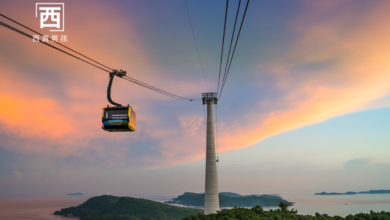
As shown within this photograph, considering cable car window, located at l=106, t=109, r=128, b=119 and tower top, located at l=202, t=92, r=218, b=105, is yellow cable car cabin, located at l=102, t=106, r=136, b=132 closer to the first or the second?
cable car window, located at l=106, t=109, r=128, b=119

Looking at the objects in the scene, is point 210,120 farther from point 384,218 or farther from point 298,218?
point 384,218

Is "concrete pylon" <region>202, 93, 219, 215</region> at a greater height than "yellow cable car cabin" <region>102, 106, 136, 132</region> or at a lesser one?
lesser

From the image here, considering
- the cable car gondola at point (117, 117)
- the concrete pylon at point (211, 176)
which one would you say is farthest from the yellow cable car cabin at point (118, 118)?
the concrete pylon at point (211, 176)

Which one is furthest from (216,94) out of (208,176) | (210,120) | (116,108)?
(116,108)

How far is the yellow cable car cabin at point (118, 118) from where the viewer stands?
57.1 ft

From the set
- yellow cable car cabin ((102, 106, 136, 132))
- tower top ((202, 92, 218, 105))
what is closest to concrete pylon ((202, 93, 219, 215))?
→ tower top ((202, 92, 218, 105))

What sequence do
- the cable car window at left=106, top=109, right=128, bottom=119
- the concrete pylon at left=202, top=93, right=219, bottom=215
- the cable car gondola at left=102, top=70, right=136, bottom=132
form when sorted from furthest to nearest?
1. the concrete pylon at left=202, top=93, right=219, bottom=215
2. the cable car window at left=106, top=109, right=128, bottom=119
3. the cable car gondola at left=102, top=70, right=136, bottom=132

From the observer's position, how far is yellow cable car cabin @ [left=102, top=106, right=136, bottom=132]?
685 inches

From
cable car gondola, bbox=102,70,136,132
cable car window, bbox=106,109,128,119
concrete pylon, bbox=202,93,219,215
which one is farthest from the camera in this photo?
concrete pylon, bbox=202,93,219,215

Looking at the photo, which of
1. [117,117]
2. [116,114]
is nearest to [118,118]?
[117,117]

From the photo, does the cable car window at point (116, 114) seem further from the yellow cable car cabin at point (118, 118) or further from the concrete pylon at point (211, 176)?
the concrete pylon at point (211, 176)

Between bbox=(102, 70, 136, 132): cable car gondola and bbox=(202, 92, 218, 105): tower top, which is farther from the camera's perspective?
bbox=(202, 92, 218, 105): tower top

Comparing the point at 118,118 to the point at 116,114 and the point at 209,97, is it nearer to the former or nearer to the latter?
the point at 116,114

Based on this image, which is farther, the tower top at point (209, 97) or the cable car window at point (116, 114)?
the tower top at point (209, 97)
